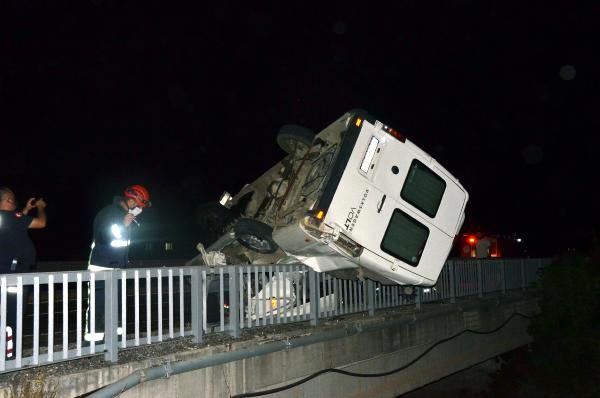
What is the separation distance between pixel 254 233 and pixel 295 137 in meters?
1.86

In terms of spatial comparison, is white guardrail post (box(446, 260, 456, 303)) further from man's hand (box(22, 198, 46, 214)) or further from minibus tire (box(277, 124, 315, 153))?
man's hand (box(22, 198, 46, 214))

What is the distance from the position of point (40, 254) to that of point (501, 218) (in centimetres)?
2770

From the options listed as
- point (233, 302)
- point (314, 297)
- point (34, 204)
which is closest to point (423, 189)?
point (314, 297)

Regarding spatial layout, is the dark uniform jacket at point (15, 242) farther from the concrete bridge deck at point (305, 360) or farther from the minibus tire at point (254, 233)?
the minibus tire at point (254, 233)

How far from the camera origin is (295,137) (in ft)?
28.2

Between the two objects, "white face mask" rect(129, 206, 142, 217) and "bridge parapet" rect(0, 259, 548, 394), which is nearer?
"bridge parapet" rect(0, 259, 548, 394)

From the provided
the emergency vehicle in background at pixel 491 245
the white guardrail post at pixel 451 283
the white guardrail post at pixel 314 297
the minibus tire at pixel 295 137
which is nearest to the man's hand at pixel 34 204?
the white guardrail post at pixel 314 297

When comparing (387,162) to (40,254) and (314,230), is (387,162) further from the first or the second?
(40,254)

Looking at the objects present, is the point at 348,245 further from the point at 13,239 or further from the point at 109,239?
the point at 13,239

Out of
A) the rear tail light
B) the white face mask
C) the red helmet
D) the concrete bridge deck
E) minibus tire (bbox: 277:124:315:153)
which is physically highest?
minibus tire (bbox: 277:124:315:153)

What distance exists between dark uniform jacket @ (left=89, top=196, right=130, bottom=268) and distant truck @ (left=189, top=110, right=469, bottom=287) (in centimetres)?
186

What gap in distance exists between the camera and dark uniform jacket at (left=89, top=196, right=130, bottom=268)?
576 cm

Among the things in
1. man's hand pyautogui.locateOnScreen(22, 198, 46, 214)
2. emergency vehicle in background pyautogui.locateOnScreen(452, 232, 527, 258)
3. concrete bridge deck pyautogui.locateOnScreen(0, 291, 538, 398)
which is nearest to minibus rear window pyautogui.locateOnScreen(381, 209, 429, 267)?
concrete bridge deck pyautogui.locateOnScreen(0, 291, 538, 398)

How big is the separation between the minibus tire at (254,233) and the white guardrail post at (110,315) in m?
2.71
